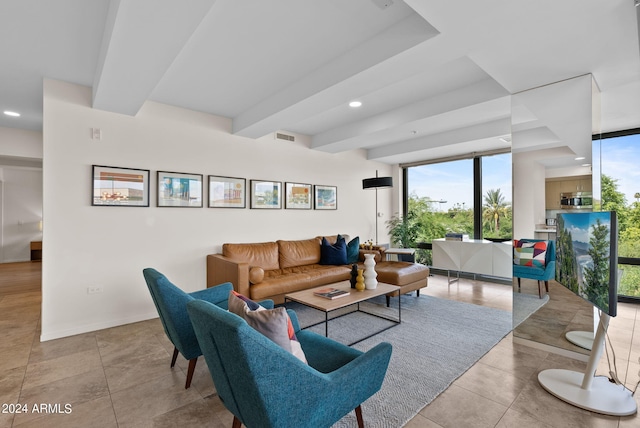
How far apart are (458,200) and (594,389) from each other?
14.5 feet

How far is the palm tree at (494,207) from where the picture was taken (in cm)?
558

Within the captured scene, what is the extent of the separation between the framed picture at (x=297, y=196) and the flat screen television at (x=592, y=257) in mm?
3725

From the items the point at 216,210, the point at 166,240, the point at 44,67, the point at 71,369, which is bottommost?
the point at 71,369

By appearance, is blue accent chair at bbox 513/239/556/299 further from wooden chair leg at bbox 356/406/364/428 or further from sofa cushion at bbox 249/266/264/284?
sofa cushion at bbox 249/266/264/284

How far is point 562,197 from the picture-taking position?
281 centimetres

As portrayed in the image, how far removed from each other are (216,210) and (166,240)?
2.53 ft

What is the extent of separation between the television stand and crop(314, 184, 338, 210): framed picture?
3.99 m

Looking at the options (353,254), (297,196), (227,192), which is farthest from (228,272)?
(353,254)

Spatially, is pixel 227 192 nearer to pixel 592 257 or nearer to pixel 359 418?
pixel 359 418

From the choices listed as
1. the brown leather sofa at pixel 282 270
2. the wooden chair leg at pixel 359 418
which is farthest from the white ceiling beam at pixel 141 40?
the wooden chair leg at pixel 359 418

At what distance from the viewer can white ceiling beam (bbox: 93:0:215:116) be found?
1786mm

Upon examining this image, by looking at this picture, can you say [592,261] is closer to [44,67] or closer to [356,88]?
[356,88]

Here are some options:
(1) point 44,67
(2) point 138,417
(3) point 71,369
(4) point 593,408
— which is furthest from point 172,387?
(1) point 44,67

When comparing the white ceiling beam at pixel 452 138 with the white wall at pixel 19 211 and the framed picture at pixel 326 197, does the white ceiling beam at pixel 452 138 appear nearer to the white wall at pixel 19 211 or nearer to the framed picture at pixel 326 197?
the framed picture at pixel 326 197
